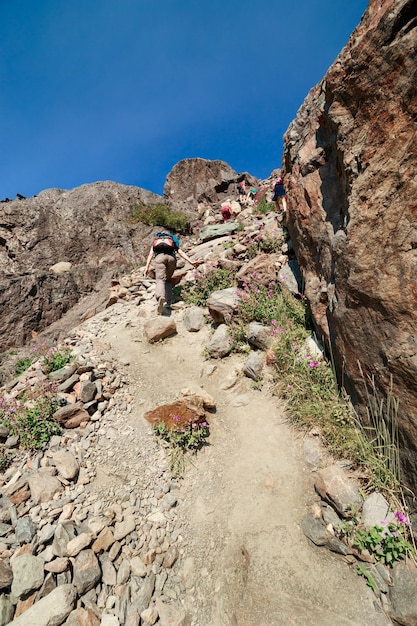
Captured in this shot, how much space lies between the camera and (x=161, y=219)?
54.9 ft

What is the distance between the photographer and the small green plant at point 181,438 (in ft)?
13.8

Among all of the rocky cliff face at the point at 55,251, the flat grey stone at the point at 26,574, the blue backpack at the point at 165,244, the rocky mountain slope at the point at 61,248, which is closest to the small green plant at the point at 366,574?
the flat grey stone at the point at 26,574

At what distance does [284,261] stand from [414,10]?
476cm

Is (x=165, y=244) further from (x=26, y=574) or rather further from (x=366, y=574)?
(x=366, y=574)

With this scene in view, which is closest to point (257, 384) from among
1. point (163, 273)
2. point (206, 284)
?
point (206, 284)

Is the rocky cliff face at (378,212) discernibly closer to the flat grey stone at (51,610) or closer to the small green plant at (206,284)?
the flat grey stone at (51,610)

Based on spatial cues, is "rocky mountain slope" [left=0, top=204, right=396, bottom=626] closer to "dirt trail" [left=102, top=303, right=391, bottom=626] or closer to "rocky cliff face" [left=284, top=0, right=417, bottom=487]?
"dirt trail" [left=102, top=303, right=391, bottom=626]

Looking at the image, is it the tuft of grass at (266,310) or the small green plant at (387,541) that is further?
the tuft of grass at (266,310)

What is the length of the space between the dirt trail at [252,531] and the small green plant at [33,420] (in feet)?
4.44

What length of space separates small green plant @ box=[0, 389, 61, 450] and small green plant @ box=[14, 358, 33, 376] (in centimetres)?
248

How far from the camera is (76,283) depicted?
1159 centimetres

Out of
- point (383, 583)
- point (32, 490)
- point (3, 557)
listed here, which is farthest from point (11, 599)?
point (383, 583)

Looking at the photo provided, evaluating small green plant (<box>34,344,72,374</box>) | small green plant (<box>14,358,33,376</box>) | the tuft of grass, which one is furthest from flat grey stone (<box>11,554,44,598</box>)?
small green plant (<box>14,358,33,376</box>)

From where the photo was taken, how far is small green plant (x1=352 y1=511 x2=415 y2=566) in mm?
2600
